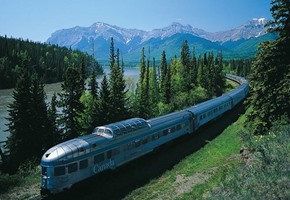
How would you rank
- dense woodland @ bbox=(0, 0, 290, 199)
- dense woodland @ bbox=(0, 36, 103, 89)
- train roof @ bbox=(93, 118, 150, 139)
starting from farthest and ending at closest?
dense woodland @ bbox=(0, 36, 103, 89)
train roof @ bbox=(93, 118, 150, 139)
dense woodland @ bbox=(0, 0, 290, 199)

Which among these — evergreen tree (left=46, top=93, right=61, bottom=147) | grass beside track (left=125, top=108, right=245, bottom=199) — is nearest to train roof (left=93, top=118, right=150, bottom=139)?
grass beside track (left=125, top=108, right=245, bottom=199)

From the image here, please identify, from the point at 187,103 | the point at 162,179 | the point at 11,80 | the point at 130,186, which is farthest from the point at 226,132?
the point at 11,80

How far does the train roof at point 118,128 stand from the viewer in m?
25.5

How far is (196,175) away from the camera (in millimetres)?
24844

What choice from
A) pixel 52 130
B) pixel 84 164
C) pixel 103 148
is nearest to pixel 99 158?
pixel 103 148

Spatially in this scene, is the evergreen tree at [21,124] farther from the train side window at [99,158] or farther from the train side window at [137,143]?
the train side window at [99,158]

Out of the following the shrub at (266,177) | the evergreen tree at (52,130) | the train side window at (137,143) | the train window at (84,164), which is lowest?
the evergreen tree at (52,130)

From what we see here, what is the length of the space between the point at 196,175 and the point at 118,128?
7612mm

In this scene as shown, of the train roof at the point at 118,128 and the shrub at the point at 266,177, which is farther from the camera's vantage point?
the train roof at the point at 118,128

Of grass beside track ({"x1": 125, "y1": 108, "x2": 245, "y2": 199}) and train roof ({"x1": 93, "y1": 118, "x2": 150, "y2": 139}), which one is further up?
train roof ({"x1": 93, "y1": 118, "x2": 150, "y2": 139})

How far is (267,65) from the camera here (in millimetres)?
28453

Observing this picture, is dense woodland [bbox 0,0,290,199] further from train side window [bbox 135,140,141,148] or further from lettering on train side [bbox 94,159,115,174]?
A: lettering on train side [bbox 94,159,115,174]

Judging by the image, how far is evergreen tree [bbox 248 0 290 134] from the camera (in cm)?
2703

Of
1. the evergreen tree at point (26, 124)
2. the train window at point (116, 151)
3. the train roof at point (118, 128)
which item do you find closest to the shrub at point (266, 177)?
the train window at point (116, 151)
